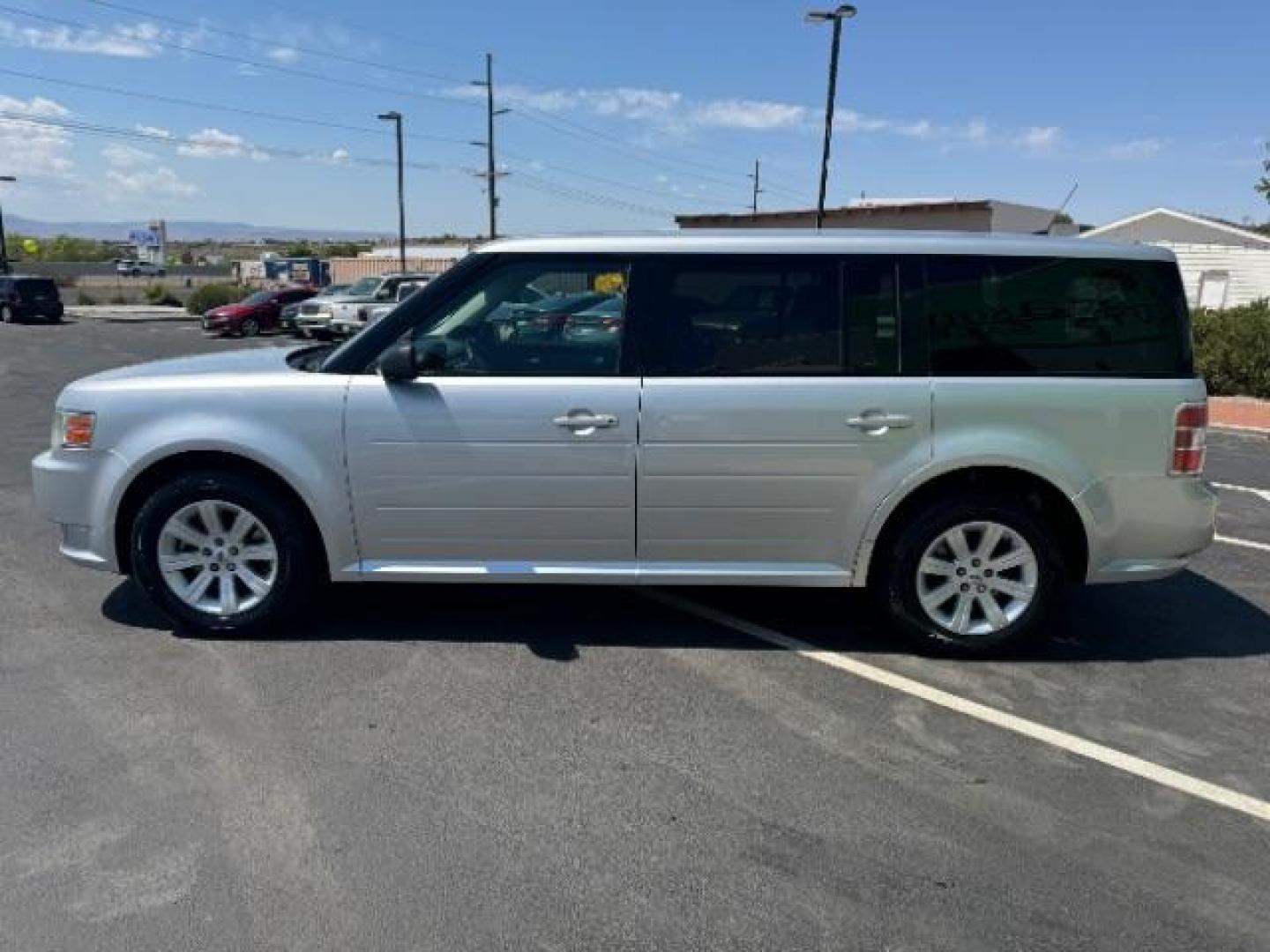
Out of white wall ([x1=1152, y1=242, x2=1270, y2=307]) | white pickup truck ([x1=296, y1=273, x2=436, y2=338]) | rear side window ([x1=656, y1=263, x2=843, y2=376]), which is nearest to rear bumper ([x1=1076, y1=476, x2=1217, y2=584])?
rear side window ([x1=656, y1=263, x2=843, y2=376])

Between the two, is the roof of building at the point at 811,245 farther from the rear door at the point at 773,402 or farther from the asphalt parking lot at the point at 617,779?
the asphalt parking lot at the point at 617,779

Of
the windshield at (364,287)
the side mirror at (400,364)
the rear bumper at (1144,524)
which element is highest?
the windshield at (364,287)

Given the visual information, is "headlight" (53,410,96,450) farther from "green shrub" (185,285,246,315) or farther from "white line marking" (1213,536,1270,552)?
"green shrub" (185,285,246,315)

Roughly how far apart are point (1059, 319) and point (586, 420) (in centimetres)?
215

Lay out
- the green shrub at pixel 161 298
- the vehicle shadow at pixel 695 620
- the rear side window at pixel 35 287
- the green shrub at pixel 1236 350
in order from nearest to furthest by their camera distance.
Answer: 1. the vehicle shadow at pixel 695 620
2. the green shrub at pixel 1236 350
3. the rear side window at pixel 35 287
4. the green shrub at pixel 161 298

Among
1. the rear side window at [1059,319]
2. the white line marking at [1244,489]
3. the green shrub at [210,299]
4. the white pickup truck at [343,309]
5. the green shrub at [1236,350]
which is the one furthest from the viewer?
the green shrub at [210,299]

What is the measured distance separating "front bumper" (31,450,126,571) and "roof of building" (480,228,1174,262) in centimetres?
202

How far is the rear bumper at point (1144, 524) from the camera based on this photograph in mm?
4391

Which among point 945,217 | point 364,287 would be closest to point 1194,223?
point 945,217

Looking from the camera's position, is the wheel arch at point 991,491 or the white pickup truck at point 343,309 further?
the white pickup truck at point 343,309

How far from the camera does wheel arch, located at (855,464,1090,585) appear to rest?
14.5 feet

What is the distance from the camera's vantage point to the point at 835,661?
4492mm

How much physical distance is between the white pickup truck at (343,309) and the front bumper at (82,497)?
70.4 feet

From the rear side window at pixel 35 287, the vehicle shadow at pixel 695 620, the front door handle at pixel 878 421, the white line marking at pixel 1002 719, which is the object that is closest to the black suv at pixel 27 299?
the rear side window at pixel 35 287
